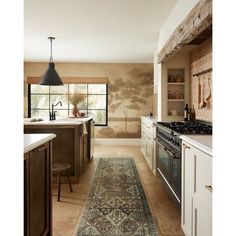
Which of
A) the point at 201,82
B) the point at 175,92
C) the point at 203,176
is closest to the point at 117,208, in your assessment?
the point at 203,176

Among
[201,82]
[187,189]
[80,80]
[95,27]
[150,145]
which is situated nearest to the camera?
[187,189]

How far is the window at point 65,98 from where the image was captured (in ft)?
26.6

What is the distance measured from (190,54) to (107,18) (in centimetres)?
154

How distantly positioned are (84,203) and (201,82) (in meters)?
2.44

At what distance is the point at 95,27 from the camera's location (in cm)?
470

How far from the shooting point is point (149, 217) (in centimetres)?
273

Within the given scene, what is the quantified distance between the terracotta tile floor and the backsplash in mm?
1263

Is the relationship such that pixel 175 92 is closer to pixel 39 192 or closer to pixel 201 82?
pixel 201 82

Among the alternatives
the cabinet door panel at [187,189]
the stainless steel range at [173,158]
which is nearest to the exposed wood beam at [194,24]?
the stainless steel range at [173,158]

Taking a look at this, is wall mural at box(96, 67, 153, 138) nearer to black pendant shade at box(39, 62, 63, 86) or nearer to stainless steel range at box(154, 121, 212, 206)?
black pendant shade at box(39, 62, 63, 86)

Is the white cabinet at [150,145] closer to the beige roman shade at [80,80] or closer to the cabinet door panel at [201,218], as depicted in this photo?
the cabinet door panel at [201,218]
